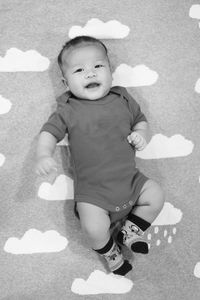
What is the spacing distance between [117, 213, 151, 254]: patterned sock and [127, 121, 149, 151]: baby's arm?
22cm

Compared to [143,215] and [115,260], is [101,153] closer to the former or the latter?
[143,215]

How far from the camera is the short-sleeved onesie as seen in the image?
1137 millimetres

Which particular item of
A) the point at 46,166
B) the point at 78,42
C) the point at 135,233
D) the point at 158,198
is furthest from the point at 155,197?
the point at 78,42

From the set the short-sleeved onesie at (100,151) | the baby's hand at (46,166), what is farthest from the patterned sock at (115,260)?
the baby's hand at (46,166)

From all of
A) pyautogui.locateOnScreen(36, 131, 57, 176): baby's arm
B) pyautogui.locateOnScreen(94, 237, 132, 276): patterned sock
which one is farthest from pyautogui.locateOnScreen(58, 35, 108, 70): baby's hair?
pyautogui.locateOnScreen(94, 237, 132, 276): patterned sock

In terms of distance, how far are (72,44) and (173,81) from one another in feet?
1.24

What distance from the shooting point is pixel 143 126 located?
121cm

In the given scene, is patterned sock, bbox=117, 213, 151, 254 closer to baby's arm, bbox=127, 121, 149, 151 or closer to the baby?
the baby

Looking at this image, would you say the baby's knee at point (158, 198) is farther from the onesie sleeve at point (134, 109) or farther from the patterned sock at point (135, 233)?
the onesie sleeve at point (134, 109)

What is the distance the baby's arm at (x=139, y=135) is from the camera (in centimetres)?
114

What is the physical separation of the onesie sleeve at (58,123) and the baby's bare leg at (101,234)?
226mm

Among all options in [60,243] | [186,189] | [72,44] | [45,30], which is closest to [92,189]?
[60,243]

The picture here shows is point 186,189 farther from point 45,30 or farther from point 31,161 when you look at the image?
point 45,30

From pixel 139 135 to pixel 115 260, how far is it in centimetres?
41
